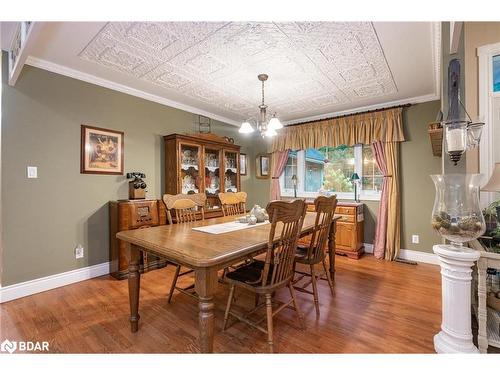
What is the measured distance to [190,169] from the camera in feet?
12.3

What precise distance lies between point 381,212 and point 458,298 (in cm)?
237

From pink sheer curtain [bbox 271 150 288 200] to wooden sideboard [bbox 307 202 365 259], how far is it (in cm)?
142

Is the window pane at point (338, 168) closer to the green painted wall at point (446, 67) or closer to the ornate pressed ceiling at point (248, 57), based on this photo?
the ornate pressed ceiling at point (248, 57)

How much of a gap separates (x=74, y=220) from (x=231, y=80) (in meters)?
2.49

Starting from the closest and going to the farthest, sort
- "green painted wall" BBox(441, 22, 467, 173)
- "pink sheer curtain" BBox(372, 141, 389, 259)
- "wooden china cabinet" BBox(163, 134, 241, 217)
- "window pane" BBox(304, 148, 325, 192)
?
"green painted wall" BBox(441, 22, 467, 173) → "wooden china cabinet" BBox(163, 134, 241, 217) → "pink sheer curtain" BBox(372, 141, 389, 259) → "window pane" BBox(304, 148, 325, 192)

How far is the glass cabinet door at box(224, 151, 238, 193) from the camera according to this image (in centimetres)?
435

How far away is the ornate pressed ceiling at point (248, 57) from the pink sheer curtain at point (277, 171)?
1512mm

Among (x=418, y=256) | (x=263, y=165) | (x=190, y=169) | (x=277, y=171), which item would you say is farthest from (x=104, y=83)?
(x=418, y=256)

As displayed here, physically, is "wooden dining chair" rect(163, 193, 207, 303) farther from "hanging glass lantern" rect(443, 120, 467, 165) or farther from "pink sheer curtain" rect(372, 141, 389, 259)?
"pink sheer curtain" rect(372, 141, 389, 259)

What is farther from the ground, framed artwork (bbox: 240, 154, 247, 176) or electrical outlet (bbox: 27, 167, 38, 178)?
framed artwork (bbox: 240, 154, 247, 176)

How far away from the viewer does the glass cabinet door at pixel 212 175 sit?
Result: 402 centimetres

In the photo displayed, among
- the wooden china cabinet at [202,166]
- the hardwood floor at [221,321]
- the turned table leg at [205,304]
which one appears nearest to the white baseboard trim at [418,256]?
the hardwood floor at [221,321]

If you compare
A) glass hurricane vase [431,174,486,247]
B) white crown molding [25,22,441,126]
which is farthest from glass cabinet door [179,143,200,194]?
glass hurricane vase [431,174,486,247]
